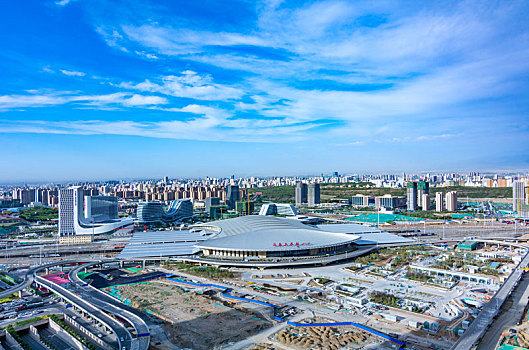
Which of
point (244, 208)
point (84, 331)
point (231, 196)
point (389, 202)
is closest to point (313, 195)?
point (389, 202)

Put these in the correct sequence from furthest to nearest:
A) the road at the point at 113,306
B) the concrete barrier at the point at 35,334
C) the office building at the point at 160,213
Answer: the office building at the point at 160,213
the concrete barrier at the point at 35,334
the road at the point at 113,306

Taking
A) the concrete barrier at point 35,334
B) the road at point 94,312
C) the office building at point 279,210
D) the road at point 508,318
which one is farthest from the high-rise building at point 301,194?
the concrete barrier at point 35,334

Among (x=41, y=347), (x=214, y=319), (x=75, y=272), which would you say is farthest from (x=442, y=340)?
(x=75, y=272)

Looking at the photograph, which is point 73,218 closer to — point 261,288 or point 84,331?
point 84,331

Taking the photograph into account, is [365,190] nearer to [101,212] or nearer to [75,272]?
[101,212]

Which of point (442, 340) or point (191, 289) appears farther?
point (191, 289)

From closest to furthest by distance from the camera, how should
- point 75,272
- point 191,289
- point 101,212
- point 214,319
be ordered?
point 214,319 < point 191,289 < point 75,272 < point 101,212

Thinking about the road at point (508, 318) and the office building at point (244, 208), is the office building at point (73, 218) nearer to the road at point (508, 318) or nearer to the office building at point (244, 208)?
the office building at point (244, 208)
